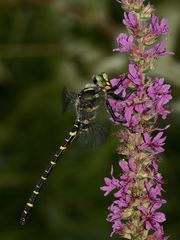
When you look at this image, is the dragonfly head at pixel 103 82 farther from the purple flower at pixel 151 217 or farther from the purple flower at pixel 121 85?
the purple flower at pixel 151 217

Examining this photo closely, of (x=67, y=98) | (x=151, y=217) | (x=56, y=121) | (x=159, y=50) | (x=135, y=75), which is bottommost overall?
(x=151, y=217)

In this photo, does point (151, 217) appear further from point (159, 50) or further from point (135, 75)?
point (159, 50)

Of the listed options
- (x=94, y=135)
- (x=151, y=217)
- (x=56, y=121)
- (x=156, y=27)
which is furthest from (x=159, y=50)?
(x=56, y=121)

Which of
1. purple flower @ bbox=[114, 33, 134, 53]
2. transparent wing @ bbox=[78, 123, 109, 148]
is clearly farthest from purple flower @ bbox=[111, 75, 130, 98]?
transparent wing @ bbox=[78, 123, 109, 148]

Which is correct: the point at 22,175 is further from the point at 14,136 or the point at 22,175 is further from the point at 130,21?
the point at 130,21

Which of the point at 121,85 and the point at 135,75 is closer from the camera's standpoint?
the point at 135,75

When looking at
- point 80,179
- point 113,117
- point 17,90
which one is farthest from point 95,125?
point 17,90
